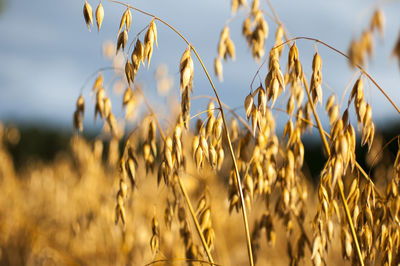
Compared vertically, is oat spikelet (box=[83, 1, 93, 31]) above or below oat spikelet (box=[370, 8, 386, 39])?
above

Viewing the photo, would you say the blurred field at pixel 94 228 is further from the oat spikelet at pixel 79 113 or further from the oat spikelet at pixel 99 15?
the oat spikelet at pixel 99 15

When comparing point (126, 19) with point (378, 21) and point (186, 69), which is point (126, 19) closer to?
point (186, 69)

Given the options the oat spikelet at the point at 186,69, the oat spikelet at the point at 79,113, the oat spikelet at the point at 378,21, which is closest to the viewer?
the oat spikelet at the point at 378,21

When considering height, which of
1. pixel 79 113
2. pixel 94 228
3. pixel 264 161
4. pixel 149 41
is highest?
pixel 149 41

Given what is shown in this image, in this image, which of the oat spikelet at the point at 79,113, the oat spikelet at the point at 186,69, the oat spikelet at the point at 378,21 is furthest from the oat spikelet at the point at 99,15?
the oat spikelet at the point at 378,21

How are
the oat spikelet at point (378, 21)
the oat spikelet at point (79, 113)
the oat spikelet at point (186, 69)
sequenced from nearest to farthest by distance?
1. the oat spikelet at point (378, 21)
2. the oat spikelet at point (186, 69)
3. the oat spikelet at point (79, 113)

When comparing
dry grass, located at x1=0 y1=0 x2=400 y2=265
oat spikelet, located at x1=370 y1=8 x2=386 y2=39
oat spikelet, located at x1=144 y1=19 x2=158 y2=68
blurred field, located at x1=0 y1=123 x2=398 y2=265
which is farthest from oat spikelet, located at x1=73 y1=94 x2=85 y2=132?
oat spikelet, located at x1=370 y1=8 x2=386 y2=39

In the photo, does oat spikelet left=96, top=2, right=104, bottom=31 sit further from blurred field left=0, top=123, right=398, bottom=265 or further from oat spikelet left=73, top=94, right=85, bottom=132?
blurred field left=0, top=123, right=398, bottom=265

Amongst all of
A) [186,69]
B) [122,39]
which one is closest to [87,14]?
[122,39]

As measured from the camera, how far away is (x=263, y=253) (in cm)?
395

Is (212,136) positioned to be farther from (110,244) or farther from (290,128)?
(110,244)

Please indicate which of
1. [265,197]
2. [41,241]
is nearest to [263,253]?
→ [41,241]

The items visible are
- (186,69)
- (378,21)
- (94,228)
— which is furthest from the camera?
(94,228)

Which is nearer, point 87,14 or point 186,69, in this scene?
point 186,69
